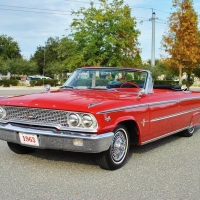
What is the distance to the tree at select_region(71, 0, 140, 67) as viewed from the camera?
2017 centimetres

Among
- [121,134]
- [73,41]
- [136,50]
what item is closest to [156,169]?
[121,134]

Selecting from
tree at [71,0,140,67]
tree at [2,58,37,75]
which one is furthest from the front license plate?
tree at [2,58,37,75]

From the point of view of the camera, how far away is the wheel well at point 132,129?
4.98 metres

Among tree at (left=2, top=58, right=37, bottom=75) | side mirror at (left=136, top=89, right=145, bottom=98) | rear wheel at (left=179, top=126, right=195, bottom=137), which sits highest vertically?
tree at (left=2, top=58, right=37, bottom=75)

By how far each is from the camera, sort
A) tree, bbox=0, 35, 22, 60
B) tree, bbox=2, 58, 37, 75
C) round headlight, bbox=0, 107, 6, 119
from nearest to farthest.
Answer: round headlight, bbox=0, 107, 6, 119 → tree, bbox=2, 58, 37, 75 → tree, bbox=0, 35, 22, 60

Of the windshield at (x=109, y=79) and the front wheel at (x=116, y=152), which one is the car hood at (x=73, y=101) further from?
the windshield at (x=109, y=79)

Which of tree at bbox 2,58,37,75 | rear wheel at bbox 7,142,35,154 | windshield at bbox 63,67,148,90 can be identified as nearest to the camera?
rear wheel at bbox 7,142,35,154

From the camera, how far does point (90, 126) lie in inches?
168

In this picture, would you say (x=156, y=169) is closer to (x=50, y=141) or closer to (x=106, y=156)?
(x=106, y=156)

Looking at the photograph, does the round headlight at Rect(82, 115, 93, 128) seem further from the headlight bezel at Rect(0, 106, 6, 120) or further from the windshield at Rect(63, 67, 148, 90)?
the windshield at Rect(63, 67, 148, 90)

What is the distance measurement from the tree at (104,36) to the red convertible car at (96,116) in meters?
14.1

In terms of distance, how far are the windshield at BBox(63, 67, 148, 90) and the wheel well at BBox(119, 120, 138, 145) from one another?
3.34ft

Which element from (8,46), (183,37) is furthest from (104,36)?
(8,46)

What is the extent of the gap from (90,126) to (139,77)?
2.07m
